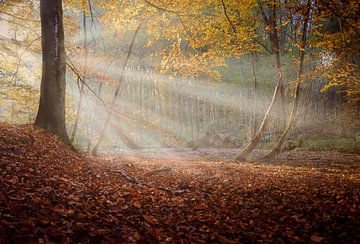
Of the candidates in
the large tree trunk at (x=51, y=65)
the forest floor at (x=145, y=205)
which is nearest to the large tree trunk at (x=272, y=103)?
the forest floor at (x=145, y=205)

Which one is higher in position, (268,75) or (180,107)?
(268,75)

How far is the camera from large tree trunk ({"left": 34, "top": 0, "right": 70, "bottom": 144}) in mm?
7152

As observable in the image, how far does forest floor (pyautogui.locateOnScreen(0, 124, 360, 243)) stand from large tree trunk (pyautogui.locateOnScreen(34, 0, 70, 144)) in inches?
23.0

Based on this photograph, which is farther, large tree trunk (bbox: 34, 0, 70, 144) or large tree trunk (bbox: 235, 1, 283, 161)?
large tree trunk (bbox: 235, 1, 283, 161)

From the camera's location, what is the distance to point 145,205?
4.82 meters

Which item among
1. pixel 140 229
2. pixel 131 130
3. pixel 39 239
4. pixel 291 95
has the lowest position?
pixel 131 130

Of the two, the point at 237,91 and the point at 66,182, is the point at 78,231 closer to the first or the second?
the point at 66,182

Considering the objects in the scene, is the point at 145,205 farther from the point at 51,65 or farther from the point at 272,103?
the point at 272,103

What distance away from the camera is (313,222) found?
13.9 feet

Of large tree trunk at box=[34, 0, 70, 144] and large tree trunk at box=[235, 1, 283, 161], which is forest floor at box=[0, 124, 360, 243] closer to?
large tree trunk at box=[34, 0, 70, 144]

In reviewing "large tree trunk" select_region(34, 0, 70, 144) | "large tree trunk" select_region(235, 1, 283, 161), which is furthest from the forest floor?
"large tree trunk" select_region(235, 1, 283, 161)

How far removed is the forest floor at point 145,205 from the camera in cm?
342

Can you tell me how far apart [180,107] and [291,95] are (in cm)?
1359

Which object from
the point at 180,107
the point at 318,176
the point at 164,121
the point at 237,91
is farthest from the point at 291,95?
the point at 318,176
